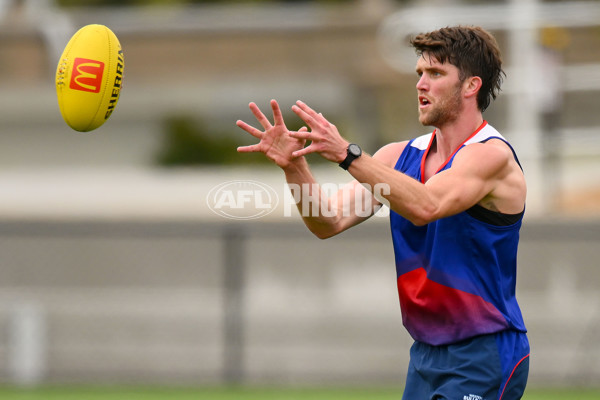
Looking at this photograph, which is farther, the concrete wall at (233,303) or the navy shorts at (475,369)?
the concrete wall at (233,303)

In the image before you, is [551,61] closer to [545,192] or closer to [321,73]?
[545,192]

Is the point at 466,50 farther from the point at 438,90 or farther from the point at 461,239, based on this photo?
the point at 461,239

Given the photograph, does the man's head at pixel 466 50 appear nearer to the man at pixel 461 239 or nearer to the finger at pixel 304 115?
the man at pixel 461 239

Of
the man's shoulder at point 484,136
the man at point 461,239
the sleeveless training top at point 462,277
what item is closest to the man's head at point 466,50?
the man at point 461,239

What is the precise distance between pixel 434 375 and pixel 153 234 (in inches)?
287

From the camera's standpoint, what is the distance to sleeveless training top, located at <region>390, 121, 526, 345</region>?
4156mm

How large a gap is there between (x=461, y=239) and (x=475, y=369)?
578mm

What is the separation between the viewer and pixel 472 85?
4.27m

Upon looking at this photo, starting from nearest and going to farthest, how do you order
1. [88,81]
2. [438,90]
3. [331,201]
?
[438,90] → [331,201] → [88,81]

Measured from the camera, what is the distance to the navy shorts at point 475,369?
4098mm

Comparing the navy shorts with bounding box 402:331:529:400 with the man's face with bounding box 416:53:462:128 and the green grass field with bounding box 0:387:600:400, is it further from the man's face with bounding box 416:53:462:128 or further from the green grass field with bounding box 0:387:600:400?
the green grass field with bounding box 0:387:600:400

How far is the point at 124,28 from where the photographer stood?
62.1 ft

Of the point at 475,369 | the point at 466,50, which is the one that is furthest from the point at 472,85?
the point at 475,369

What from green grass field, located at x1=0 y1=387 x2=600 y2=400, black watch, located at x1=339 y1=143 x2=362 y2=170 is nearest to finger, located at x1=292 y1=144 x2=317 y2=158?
black watch, located at x1=339 y1=143 x2=362 y2=170
